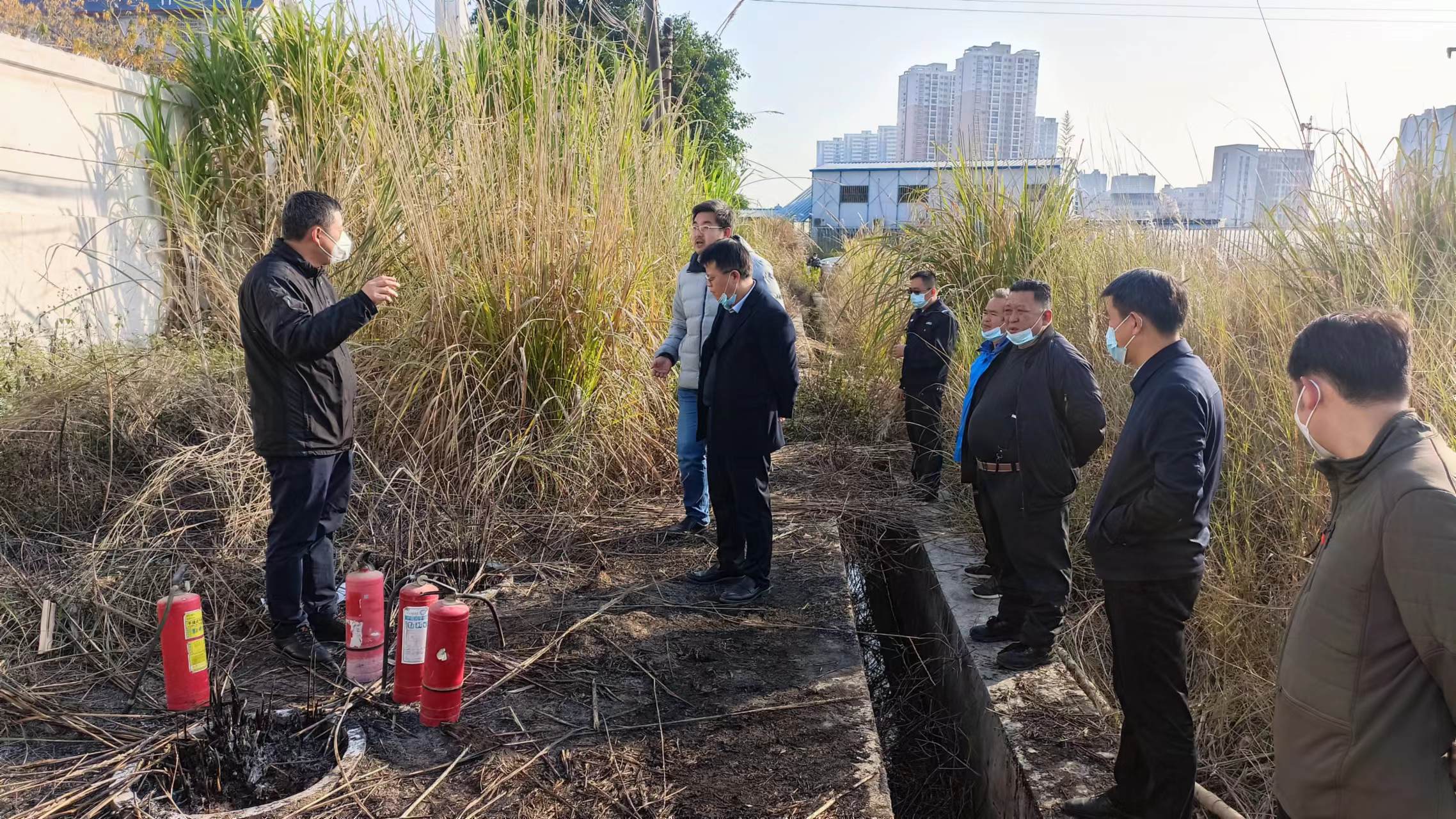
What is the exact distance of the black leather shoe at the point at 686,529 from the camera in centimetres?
508

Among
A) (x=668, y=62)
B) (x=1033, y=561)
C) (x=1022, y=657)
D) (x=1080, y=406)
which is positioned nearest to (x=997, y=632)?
(x=1022, y=657)

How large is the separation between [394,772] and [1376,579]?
2587mm

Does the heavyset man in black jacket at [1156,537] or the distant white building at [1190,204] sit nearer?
the heavyset man in black jacket at [1156,537]

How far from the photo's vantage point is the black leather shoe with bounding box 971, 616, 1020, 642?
374 centimetres

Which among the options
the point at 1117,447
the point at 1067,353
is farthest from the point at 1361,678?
the point at 1067,353

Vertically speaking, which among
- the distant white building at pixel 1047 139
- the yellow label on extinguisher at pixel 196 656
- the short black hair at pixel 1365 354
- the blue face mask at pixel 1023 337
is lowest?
the yellow label on extinguisher at pixel 196 656

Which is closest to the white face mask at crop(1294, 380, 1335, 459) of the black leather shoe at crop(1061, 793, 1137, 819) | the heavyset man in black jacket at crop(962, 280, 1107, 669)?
the black leather shoe at crop(1061, 793, 1137, 819)

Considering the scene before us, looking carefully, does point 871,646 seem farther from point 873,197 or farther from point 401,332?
point 873,197

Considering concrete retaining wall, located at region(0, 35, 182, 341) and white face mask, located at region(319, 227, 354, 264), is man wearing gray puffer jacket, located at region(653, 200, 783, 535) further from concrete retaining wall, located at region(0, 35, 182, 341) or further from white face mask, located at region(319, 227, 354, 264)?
concrete retaining wall, located at region(0, 35, 182, 341)

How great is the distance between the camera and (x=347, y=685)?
320 cm

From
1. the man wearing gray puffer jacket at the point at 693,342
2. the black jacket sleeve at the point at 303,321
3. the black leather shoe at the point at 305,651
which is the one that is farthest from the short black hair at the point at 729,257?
the black leather shoe at the point at 305,651

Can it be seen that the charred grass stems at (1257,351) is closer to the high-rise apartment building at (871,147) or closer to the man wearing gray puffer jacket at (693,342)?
the man wearing gray puffer jacket at (693,342)

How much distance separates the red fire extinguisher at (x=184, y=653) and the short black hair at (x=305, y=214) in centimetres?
137

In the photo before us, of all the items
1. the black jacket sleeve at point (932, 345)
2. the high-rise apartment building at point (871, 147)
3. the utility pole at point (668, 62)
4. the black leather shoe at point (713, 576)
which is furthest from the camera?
the high-rise apartment building at point (871, 147)
